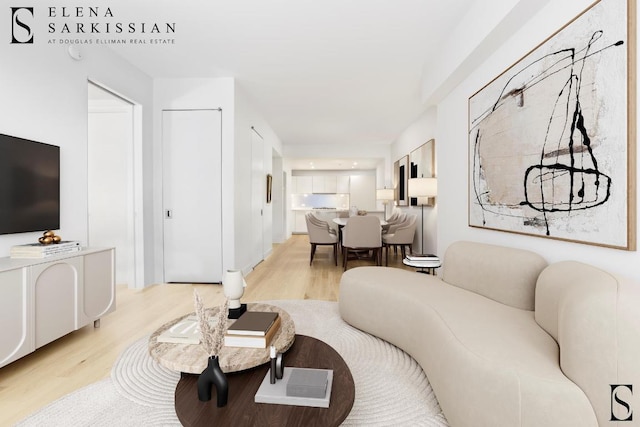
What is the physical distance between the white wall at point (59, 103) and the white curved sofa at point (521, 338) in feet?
9.14

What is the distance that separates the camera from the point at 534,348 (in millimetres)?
1342

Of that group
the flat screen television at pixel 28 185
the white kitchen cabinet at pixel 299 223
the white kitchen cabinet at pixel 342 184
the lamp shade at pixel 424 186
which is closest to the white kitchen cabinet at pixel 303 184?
the white kitchen cabinet at pixel 299 223

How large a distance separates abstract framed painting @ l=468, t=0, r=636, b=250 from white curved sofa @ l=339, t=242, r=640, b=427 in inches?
10.3

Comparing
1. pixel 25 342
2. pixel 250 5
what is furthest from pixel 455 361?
pixel 250 5

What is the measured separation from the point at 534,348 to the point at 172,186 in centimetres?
413

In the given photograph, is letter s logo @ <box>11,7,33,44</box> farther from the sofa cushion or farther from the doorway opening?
the sofa cushion

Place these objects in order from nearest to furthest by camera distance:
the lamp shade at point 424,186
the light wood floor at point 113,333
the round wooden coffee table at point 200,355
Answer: the round wooden coffee table at point 200,355
the light wood floor at point 113,333
the lamp shade at point 424,186

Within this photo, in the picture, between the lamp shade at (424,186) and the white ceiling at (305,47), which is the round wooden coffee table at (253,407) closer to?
the white ceiling at (305,47)

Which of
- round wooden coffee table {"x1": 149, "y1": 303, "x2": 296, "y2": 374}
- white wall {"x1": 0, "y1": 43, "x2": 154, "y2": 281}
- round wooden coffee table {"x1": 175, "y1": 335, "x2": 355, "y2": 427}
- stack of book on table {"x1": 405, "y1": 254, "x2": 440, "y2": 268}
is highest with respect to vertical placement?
white wall {"x1": 0, "y1": 43, "x2": 154, "y2": 281}

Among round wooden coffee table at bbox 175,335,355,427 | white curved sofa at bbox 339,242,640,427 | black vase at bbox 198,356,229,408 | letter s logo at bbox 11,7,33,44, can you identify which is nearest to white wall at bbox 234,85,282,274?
letter s logo at bbox 11,7,33,44

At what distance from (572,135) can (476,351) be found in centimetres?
130

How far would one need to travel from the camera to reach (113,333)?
8.36 ft

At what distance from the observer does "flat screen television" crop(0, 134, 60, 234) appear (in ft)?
7.08

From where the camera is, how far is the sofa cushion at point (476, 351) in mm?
1075
